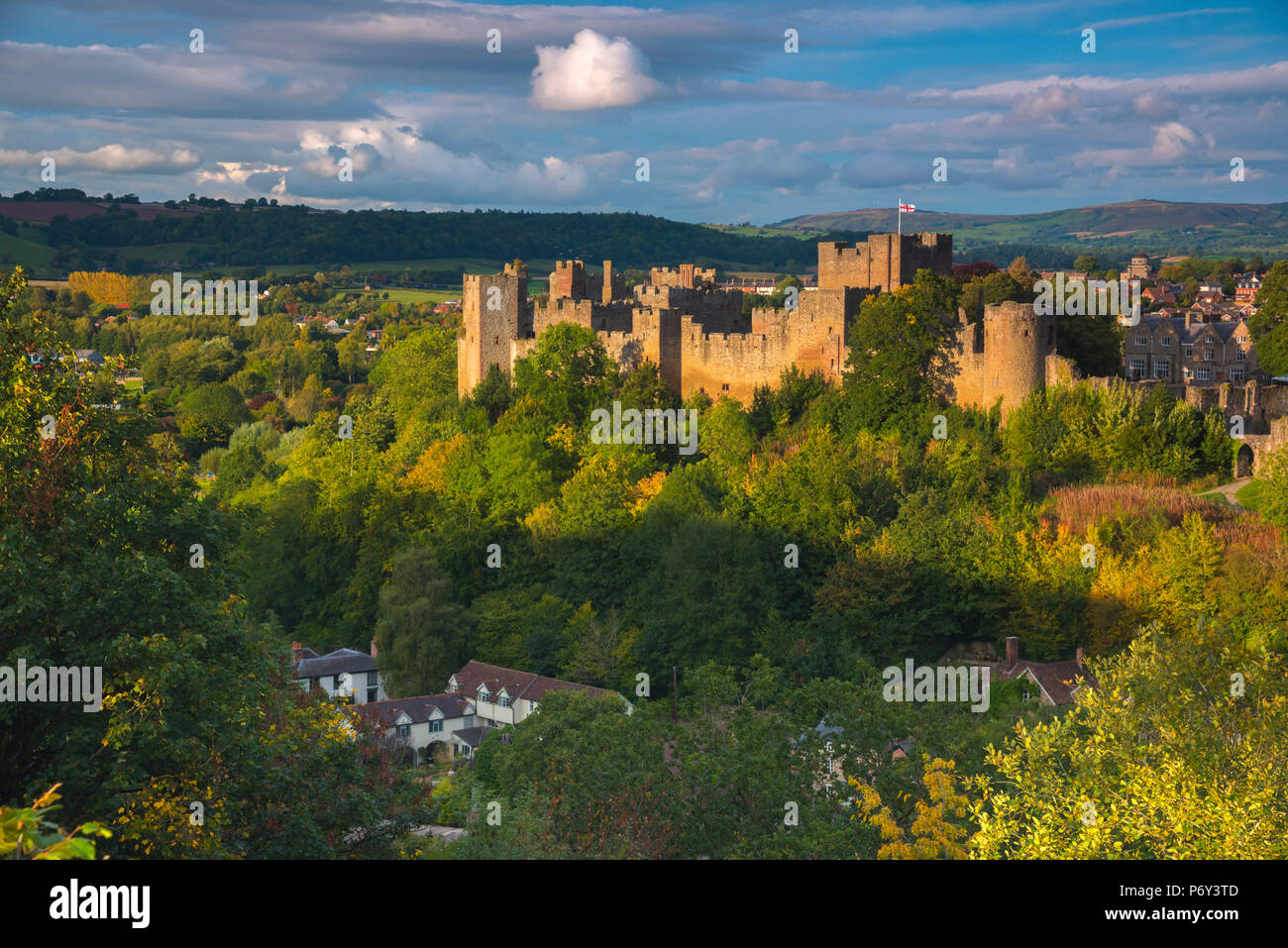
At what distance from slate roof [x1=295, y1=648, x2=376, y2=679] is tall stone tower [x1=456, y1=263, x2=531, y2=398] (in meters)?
9.74

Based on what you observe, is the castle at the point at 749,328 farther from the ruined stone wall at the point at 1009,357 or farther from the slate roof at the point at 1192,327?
the slate roof at the point at 1192,327

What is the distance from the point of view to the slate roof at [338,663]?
122 ft

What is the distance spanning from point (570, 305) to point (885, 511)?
12.8 meters

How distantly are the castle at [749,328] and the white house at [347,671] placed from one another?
32.6 feet

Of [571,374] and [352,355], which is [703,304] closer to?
[571,374]

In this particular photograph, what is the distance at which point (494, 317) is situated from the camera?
43031mm

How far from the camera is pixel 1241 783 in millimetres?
12500

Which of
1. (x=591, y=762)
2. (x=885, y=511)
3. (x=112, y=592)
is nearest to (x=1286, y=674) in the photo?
(x=591, y=762)

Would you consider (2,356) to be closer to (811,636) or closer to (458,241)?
(811,636)

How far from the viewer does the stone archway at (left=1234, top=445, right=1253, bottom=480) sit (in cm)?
3006
